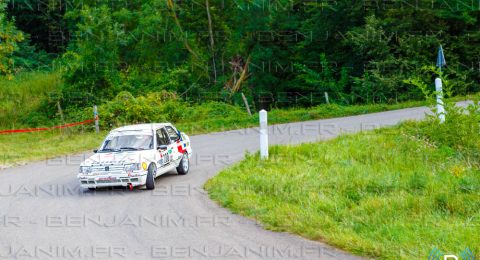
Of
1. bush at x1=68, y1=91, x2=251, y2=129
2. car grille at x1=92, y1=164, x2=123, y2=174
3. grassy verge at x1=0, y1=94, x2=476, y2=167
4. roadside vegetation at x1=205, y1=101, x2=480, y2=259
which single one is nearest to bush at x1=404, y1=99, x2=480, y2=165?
roadside vegetation at x1=205, y1=101, x2=480, y2=259

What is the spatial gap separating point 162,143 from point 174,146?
0.38 meters

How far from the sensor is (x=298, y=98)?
134 ft

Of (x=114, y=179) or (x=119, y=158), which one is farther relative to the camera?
(x=119, y=158)

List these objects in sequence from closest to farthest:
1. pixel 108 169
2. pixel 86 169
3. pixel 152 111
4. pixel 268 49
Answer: pixel 108 169 → pixel 86 169 → pixel 152 111 → pixel 268 49

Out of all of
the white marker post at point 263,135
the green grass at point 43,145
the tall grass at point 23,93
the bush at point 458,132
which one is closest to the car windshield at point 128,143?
the white marker post at point 263,135

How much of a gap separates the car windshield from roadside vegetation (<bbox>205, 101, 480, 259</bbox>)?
2.10 m

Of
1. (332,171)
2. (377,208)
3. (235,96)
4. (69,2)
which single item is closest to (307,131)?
(332,171)

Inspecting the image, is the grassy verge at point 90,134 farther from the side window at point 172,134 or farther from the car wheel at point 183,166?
the car wheel at point 183,166

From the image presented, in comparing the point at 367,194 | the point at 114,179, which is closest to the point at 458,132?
the point at 367,194

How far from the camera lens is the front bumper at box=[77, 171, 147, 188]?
13.1 meters

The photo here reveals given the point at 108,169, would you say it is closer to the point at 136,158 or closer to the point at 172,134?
the point at 136,158

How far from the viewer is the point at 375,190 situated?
35.8 feet

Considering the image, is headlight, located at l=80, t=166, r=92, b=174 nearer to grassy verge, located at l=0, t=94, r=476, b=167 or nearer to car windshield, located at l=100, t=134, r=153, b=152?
car windshield, located at l=100, t=134, r=153, b=152

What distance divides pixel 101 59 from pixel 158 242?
28.0 m
